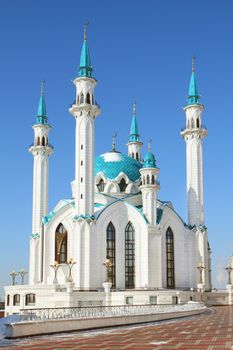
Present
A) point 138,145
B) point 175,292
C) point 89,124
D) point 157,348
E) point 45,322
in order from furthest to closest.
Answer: point 138,145
point 89,124
point 175,292
point 45,322
point 157,348

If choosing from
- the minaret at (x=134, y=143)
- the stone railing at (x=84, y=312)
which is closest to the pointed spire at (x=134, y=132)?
the minaret at (x=134, y=143)

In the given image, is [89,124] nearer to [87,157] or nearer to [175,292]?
[87,157]

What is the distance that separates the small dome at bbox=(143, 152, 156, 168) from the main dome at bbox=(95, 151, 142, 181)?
5567 mm

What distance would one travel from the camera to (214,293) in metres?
58.4

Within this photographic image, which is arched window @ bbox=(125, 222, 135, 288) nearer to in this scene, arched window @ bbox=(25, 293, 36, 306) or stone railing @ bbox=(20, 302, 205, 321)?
arched window @ bbox=(25, 293, 36, 306)

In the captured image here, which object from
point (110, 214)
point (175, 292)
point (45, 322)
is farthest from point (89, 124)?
point (45, 322)

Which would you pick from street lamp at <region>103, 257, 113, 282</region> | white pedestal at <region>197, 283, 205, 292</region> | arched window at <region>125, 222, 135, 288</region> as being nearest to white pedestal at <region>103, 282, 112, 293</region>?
street lamp at <region>103, 257, 113, 282</region>

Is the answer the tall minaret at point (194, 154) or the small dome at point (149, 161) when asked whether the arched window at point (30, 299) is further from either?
the tall minaret at point (194, 154)

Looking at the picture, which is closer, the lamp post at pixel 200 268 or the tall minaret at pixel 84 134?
the tall minaret at pixel 84 134

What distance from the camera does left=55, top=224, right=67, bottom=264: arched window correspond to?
5531 cm

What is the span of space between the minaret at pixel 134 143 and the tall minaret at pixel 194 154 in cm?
1347

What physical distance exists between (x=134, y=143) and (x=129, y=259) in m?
23.5

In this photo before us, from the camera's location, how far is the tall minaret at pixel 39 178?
190 ft

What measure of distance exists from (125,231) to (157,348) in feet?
126
